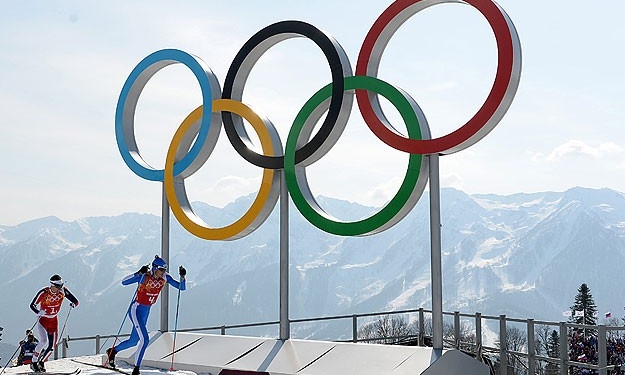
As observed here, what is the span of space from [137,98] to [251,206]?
12.1 ft

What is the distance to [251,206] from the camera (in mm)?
13984

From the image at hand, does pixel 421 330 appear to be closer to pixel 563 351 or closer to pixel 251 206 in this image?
pixel 251 206

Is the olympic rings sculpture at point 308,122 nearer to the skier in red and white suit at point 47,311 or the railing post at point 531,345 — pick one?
the railing post at point 531,345

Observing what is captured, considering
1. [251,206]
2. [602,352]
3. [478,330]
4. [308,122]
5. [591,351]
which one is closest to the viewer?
[602,352]

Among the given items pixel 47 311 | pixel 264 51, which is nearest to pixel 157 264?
pixel 47 311

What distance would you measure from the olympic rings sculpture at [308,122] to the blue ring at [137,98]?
2 cm

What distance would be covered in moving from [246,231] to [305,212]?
146cm

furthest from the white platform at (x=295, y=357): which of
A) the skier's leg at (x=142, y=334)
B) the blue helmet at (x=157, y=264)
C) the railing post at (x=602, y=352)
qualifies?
the blue helmet at (x=157, y=264)

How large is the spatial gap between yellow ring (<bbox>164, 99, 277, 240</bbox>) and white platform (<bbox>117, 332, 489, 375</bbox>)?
177 cm

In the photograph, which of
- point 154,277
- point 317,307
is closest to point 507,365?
point 154,277

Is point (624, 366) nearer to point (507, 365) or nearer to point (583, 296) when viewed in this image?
point (507, 365)

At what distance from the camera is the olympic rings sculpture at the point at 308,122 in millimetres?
11602

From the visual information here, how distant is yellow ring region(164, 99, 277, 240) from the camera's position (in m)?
13.8

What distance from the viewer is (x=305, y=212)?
43.0ft
